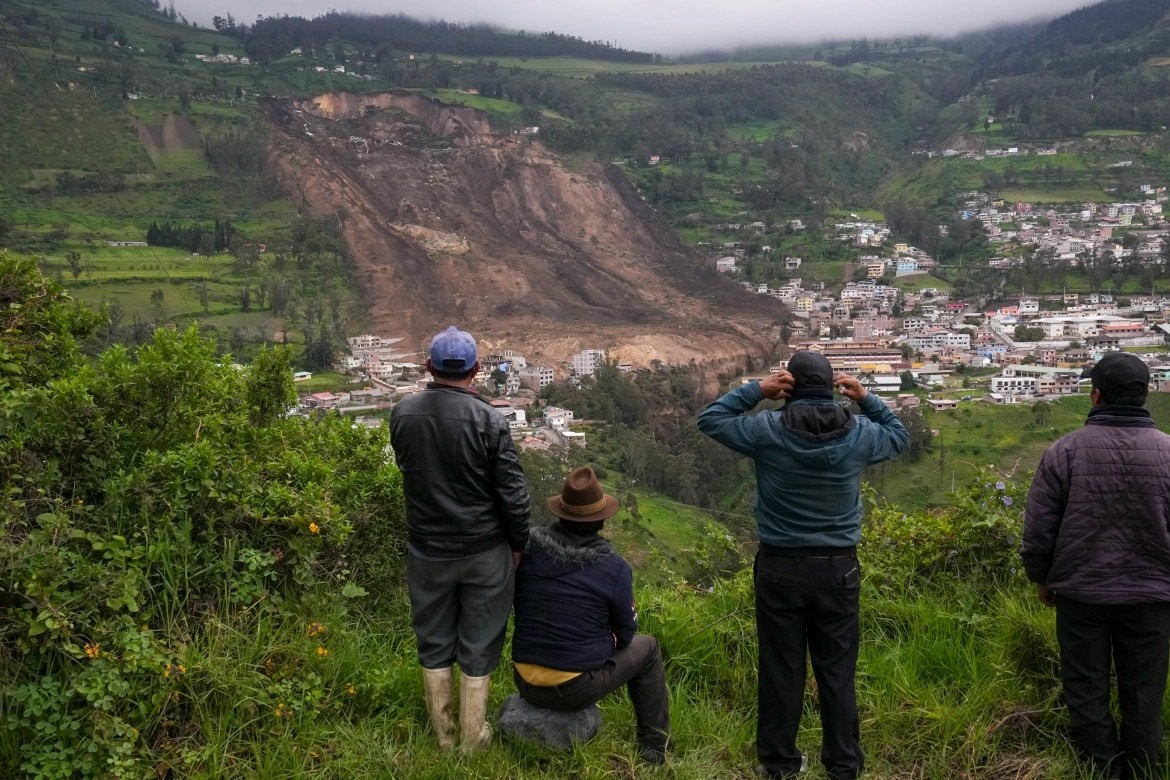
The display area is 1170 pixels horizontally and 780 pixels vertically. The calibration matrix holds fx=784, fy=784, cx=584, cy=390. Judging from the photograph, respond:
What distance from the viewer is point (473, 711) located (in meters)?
2.63

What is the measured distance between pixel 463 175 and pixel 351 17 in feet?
167

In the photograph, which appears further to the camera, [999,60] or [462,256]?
[999,60]

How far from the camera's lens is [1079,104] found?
71.4 metres

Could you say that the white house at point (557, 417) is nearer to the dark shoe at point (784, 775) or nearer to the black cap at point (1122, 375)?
the dark shoe at point (784, 775)

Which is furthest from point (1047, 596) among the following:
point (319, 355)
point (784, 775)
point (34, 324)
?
point (319, 355)

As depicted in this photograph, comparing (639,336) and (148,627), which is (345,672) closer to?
(148,627)

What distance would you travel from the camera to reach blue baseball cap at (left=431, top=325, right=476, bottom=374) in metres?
2.58

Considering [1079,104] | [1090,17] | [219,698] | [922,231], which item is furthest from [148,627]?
[1090,17]

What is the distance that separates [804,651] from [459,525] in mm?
1216

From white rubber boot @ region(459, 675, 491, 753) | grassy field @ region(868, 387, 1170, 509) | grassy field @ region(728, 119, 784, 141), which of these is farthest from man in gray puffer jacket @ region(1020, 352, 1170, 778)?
grassy field @ region(728, 119, 784, 141)

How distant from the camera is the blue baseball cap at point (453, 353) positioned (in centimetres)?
258

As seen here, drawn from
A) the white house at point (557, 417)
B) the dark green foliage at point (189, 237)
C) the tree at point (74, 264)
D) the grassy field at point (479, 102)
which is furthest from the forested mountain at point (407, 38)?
the white house at point (557, 417)

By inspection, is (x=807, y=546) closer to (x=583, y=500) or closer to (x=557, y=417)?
(x=583, y=500)

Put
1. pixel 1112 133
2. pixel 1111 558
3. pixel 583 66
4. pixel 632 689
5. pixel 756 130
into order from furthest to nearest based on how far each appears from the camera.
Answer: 1. pixel 583 66
2. pixel 756 130
3. pixel 1112 133
4. pixel 632 689
5. pixel 1111 558
